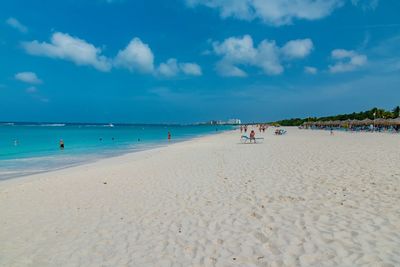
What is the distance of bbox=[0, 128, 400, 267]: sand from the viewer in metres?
4.02

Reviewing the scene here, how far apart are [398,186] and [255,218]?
4267mm

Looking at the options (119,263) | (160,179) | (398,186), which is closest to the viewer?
(119,263)

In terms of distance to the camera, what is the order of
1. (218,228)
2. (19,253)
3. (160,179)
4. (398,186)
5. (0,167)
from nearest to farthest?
(19,253), (218,228), (398,186), (160,179), (0,167)

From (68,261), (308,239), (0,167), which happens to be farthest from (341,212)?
(0,167)

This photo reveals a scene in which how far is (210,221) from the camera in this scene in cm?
538

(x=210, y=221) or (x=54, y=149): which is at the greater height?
(x=210, y=221)

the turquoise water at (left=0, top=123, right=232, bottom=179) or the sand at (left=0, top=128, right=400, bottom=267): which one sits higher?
the sand at (left=0, top=128, right=400, bottom=267)

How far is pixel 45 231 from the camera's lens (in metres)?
5.18

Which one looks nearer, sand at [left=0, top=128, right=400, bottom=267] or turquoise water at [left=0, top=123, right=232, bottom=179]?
sand at [left=0, top=128, right=400, bottom=267]

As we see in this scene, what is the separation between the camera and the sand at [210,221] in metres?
4.02

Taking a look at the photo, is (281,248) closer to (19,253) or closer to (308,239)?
(308,239)

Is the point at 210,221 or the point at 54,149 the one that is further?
the point at 54,149

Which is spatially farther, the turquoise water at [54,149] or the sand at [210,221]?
the turquoise water at [54,149]

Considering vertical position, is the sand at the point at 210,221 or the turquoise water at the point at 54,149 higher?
the sand at the point at 210,221
